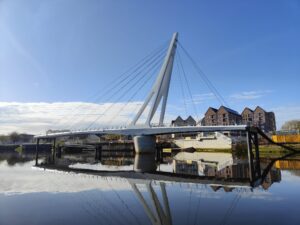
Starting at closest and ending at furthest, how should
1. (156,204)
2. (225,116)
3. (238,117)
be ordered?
(156,204) → (225,116) → (238,117)

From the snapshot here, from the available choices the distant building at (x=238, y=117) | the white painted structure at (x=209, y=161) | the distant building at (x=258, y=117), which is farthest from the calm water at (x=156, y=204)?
the distant building at (x=258, y=117)

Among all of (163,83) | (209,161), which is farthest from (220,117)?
(209,161)

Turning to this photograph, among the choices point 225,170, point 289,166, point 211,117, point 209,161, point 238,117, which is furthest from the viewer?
point 238,117

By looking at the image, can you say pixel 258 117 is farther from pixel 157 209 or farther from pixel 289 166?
pixel 157 209

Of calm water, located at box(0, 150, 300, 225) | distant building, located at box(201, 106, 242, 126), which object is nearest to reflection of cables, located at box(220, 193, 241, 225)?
calm water, located at box(0, 150, 300, 225)

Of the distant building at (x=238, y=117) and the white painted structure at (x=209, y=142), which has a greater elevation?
the distant building at (x=238, y=117)

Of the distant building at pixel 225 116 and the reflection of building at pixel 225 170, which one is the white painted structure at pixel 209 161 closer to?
the reflection of building at pixel 225 170

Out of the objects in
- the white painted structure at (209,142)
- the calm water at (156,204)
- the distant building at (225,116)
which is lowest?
the calm water at (156,204)

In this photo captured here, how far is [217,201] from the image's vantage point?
11.4 metres

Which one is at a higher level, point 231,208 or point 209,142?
point 209,142

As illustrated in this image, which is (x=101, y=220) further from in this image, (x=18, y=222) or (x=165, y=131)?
(x=165, y=131)

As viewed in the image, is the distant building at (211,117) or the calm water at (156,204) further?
the distant building at (211,117)

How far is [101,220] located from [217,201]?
508cm

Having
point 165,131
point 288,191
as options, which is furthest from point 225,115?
point 288,191
